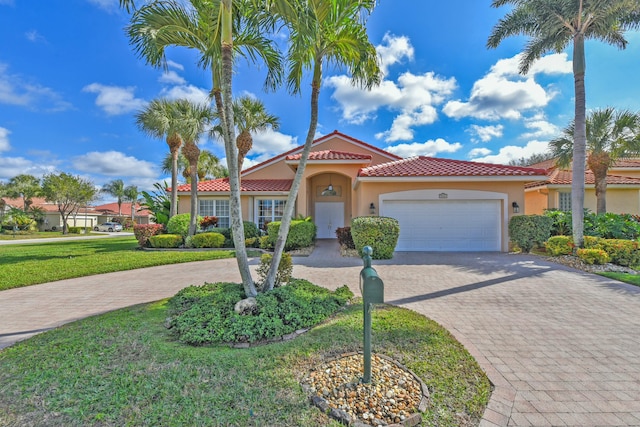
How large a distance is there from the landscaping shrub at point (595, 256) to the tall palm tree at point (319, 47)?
10024 millimetres

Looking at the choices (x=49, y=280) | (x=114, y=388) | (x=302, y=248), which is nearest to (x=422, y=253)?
(x=302, y=248)

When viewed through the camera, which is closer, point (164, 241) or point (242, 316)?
point (242, 316)

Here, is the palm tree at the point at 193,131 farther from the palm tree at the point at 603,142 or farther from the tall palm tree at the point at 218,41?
the palm tree at the point at 603,142

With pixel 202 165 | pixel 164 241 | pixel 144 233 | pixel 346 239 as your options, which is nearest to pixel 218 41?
pixel 346 239

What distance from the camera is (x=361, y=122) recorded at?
16719mm

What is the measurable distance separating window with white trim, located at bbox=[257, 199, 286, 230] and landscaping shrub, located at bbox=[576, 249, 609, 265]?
15.3m

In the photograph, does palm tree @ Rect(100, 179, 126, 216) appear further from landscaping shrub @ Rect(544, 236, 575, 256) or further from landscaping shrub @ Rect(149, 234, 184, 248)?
landscaping shrub @ Rect(544, 236, 575, 256)

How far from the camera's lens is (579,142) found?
11430mm

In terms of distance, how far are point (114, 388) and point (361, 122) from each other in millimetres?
16380

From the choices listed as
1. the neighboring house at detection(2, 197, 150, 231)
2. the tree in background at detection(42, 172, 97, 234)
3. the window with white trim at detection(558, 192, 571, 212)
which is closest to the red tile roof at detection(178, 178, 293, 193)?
the window with white trim at detection(558, 192, 571, 212)

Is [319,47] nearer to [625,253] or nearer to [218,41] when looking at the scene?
[218,41]

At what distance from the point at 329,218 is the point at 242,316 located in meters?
14.8

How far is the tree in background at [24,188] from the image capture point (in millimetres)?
41372

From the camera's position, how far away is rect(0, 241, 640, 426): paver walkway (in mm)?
2984
